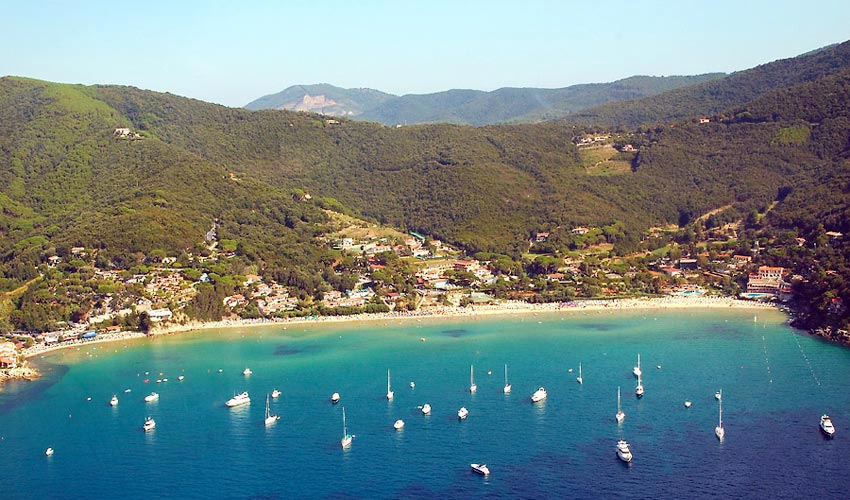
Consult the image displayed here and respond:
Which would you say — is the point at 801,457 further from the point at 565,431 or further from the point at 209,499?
the point at 209,499

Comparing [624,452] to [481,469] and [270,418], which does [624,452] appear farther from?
[270,418]

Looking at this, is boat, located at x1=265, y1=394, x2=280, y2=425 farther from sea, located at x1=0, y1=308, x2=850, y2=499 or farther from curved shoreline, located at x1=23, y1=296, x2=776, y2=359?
curved shoreline, located at x1=23, y1=296, x2=776, y2=359

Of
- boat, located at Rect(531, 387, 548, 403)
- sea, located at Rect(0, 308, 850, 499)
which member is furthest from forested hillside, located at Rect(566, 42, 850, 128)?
boat, located at Rect(531, 387, 548, 403)

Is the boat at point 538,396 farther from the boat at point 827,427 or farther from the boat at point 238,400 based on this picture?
the boat at point 238,400

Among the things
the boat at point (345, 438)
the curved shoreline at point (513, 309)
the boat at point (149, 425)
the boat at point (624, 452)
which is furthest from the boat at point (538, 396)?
the curved shoreline at point (513, 309)

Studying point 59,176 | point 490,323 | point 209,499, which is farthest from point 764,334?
point 59,176

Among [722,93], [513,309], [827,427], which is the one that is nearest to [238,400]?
[827,427]
